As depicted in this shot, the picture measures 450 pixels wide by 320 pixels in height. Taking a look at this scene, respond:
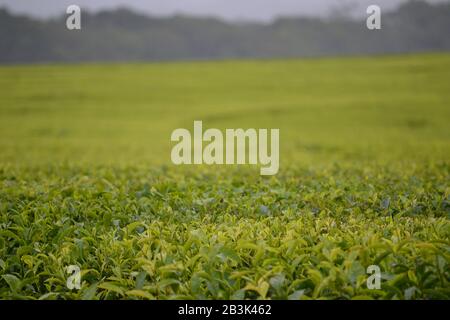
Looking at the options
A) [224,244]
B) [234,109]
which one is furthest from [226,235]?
[234,109]

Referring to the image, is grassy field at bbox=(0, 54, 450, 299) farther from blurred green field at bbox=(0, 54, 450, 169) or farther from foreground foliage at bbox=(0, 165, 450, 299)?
blurred green field at bbox=(0, 54, 450, 169)

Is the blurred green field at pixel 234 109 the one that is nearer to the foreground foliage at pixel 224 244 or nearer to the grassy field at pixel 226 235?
the grassy field at pixel 226 235

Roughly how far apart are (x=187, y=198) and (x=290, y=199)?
1435mm

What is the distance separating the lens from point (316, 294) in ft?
11.7

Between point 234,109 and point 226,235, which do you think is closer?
point 226,235

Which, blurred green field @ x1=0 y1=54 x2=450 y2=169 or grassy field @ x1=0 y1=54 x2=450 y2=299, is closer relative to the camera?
grassy field @ x1=0 y1=54 x2=450 y2=299

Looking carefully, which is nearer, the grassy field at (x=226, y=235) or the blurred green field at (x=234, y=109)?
the grassy field at (x=226, y=235)

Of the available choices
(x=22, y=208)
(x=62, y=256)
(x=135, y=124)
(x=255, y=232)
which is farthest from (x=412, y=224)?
(x=135, y=124)

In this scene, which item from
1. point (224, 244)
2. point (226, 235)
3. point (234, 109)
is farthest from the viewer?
point (234, 109)

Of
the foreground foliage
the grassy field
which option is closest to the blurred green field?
the grassy field

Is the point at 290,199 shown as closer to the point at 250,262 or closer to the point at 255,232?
the point at 255,232

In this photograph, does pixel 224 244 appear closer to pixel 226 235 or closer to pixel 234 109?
pixel 226 235

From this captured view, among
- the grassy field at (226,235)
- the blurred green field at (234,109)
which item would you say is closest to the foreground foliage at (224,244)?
the grassy field at (226,235)
